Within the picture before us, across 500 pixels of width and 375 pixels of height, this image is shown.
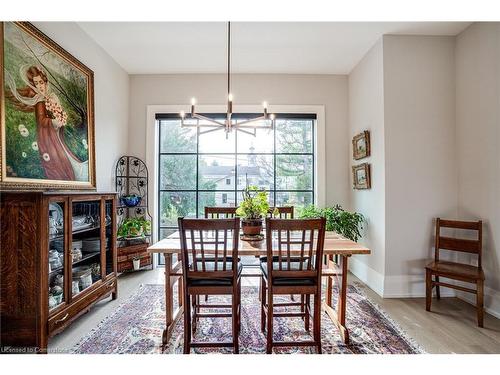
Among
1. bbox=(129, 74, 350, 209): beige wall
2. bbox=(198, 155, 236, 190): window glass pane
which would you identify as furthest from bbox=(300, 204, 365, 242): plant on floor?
bbox=(198, 155, 236, 190): window glass pane

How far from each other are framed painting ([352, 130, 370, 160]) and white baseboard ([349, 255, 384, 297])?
4.74 ft

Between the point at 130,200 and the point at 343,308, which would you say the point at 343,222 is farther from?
the point at 130,200

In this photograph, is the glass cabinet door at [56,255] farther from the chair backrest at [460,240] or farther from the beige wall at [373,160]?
the chair backrest at [460,240]

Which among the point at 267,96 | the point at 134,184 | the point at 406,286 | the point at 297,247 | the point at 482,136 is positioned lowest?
the point at 406,286

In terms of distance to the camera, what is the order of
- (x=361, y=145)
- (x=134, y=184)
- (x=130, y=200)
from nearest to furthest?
(x=361, y=145) → (x=130, y=200) → (x=134, y=184)

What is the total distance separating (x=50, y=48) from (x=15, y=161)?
1.16 m

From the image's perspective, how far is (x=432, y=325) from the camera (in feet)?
Result: 7.37

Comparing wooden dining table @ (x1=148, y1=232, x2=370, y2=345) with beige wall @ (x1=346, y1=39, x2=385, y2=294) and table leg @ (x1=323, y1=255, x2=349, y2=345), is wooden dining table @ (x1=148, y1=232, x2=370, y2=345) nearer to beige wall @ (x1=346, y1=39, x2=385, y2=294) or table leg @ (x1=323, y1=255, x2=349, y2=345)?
table leg @ (x1=323, y1=255, x2=349, y2=345)

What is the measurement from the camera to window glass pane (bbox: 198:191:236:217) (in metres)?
4.00

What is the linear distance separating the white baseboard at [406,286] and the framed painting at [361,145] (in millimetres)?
1515

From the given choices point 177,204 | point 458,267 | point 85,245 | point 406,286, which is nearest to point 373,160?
point 458,267

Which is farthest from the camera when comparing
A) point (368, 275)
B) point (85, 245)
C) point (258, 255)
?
point (368, 275)

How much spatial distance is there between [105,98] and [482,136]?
4.33 meters
